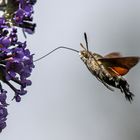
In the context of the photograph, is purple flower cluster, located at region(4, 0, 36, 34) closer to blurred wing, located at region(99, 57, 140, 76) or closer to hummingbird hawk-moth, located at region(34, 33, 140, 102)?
hummingbird hawk-moth, located at region(34, 33, 140, 102)

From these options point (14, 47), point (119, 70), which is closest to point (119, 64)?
point (119, 70)

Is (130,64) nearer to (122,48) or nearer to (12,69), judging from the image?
(12,69)

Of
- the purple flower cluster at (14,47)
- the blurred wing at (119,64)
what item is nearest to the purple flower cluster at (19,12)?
the purple flower cluster at (14,47)

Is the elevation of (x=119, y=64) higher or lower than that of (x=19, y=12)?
lower

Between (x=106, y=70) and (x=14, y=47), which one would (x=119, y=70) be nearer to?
(x=106, y=70)

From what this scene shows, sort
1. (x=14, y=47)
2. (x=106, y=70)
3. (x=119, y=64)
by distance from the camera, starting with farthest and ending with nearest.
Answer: (x=106, y=70), (x=119, y=64), (x=14, y=47)
